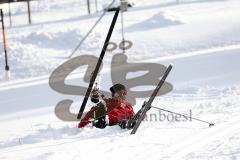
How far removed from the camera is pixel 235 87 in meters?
15.2

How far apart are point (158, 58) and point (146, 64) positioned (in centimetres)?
117

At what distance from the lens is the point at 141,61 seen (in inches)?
833

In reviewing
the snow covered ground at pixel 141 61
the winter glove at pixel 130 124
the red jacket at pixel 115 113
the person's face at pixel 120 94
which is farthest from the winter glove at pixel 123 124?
the person's face at pixel 120 94

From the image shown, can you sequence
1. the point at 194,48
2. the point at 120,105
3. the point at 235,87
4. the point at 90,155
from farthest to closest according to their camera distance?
the point at 194,48, the point at 235,87, the point at 120,105, the point at 90,155

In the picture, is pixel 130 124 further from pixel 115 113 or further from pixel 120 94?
pixel 120 94

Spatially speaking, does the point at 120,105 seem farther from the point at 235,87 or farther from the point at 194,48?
the point at 194,48

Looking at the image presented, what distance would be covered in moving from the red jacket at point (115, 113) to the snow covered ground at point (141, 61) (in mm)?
337

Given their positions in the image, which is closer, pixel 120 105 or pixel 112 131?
pixel 112 131

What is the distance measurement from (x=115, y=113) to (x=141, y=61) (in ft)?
34.1

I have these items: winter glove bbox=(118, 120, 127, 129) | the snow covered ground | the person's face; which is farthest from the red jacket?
winter glove bbox=(118, 120, 127, 129)

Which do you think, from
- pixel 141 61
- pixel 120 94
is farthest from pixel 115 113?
pixel 141 61

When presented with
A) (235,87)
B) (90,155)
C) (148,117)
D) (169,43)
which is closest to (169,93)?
(235,87)

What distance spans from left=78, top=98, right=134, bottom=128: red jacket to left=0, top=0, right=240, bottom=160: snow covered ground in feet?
1.11

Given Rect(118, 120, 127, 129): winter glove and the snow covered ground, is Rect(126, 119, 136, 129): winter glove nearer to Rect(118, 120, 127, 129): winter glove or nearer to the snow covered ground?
Rect(118, 120, 127, 129): winter glove
